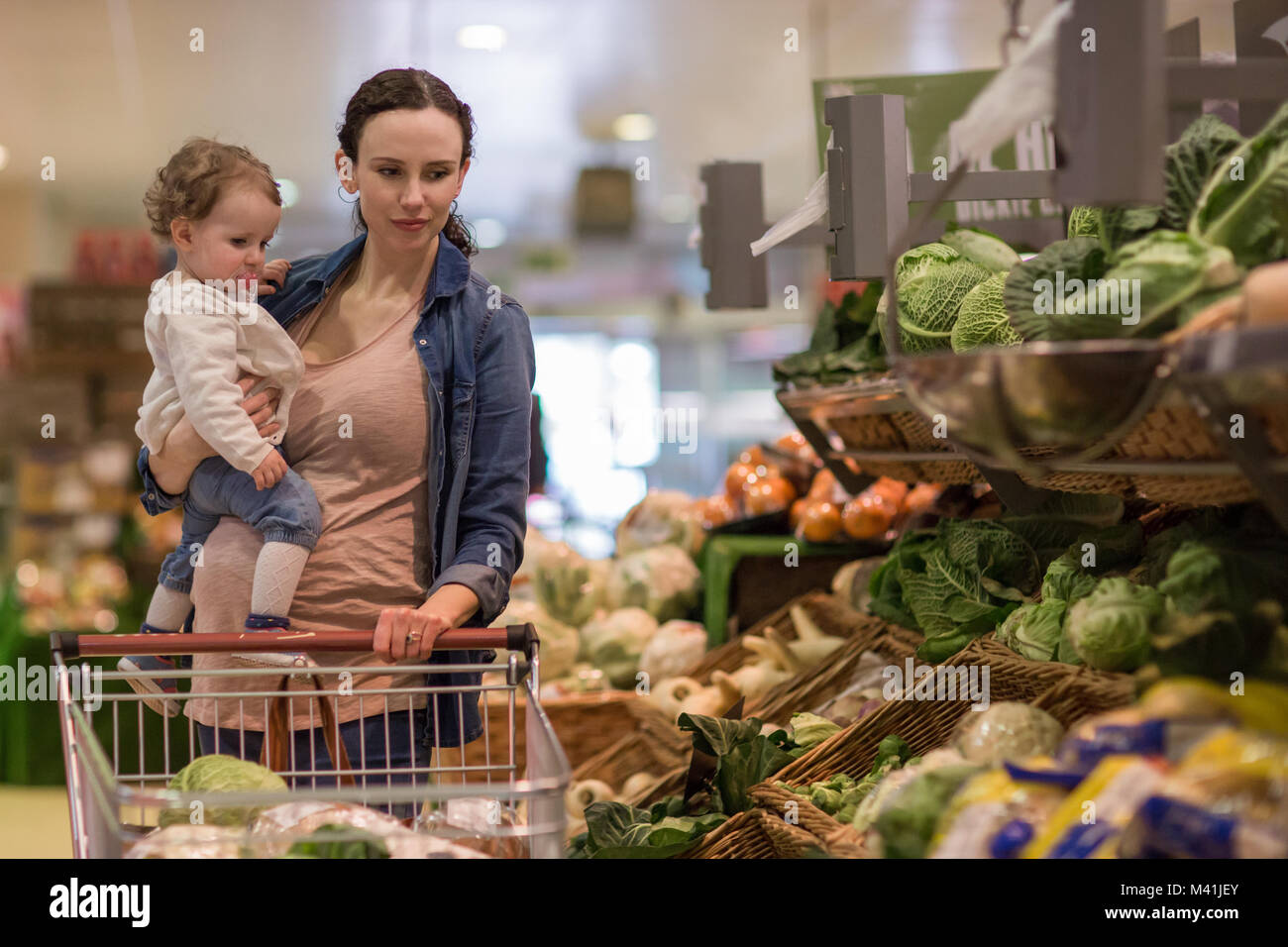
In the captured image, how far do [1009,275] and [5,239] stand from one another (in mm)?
10850

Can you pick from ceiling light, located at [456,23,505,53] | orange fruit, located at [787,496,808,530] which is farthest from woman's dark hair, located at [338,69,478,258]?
ceiling light, located at [456,23,505,53]

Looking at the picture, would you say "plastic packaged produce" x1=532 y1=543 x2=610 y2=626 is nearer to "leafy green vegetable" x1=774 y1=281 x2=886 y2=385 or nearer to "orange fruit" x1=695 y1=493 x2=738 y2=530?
"orange fruit" x1=695 y1=493 x2=738 y2=530

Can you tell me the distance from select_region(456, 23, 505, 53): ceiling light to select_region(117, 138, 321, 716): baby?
4874 millimetres

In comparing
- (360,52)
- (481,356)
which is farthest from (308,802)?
(360,52)

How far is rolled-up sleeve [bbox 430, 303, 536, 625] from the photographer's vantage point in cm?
204

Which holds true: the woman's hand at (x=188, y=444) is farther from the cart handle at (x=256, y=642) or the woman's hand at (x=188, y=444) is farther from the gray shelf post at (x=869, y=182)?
the gray shelf post at (x=869, y=182)

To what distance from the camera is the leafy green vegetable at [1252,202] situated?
1.39 metres

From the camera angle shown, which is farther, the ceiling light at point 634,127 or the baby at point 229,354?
the ceiling light at point 634,127

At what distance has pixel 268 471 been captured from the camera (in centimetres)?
192

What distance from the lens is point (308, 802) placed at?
139 cm

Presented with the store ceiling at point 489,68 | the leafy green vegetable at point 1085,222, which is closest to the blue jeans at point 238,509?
the leafy green vegetable at point 1085,222

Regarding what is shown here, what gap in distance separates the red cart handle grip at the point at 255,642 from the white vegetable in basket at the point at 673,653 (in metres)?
1.90

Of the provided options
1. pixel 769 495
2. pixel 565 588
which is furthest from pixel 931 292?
pixel 565 588
